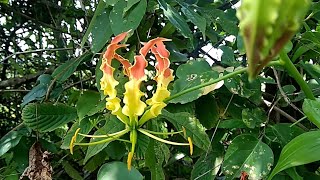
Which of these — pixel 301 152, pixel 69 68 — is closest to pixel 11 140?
pixel 69 68

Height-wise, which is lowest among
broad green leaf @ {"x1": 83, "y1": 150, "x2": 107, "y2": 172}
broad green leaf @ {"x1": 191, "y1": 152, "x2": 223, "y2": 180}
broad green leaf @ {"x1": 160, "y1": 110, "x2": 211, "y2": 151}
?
broad green leaf @ {"x1": 191, "y1": 152, "x2": 223, "y2": 180}

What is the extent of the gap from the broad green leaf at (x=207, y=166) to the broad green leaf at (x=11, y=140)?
58cm

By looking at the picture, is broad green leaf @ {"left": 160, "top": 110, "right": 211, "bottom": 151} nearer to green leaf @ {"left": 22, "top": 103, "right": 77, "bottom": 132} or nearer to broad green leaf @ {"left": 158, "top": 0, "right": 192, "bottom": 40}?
broad green leaf @ {"left": 158, "top": 0, "right": 192, "bottom": 40}

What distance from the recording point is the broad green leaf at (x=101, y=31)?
117cm

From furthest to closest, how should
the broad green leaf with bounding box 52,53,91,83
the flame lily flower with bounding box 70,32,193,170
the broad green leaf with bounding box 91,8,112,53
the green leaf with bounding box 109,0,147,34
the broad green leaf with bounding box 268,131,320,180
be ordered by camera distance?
the broad green leaf with bounding box 52,53,91,83 → the broad green leaf with bounding box 91,8,112,53 → the green leaf with bounding box 109,0,147,34 → the flame lily flower with bounding box 70,32,193,170 → the broad green leaf with bounding box 268,131,320,180

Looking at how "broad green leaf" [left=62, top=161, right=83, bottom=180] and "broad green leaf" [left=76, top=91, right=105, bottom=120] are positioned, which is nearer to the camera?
"broad green leaf" [left=76, top=91, right=105, bottom=120]

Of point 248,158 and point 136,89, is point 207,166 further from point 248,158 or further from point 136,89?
point 136,89

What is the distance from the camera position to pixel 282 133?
1.19 m

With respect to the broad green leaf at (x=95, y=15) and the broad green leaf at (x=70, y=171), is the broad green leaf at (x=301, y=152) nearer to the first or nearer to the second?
the broad green leaf at (x=95, y=15)

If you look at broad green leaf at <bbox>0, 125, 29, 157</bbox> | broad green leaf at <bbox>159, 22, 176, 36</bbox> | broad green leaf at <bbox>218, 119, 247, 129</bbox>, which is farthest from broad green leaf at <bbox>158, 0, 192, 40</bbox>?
broad green leaf at <bbox>0, 125, 29, 157</bbox>

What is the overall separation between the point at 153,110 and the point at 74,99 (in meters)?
0.83

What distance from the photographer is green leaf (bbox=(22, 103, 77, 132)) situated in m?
1.29

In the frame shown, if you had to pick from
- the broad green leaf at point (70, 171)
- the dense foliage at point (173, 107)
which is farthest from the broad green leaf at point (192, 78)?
the broad green leaf at point (70, 171)

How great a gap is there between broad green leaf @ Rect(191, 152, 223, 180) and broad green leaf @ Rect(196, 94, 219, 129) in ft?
0.29
